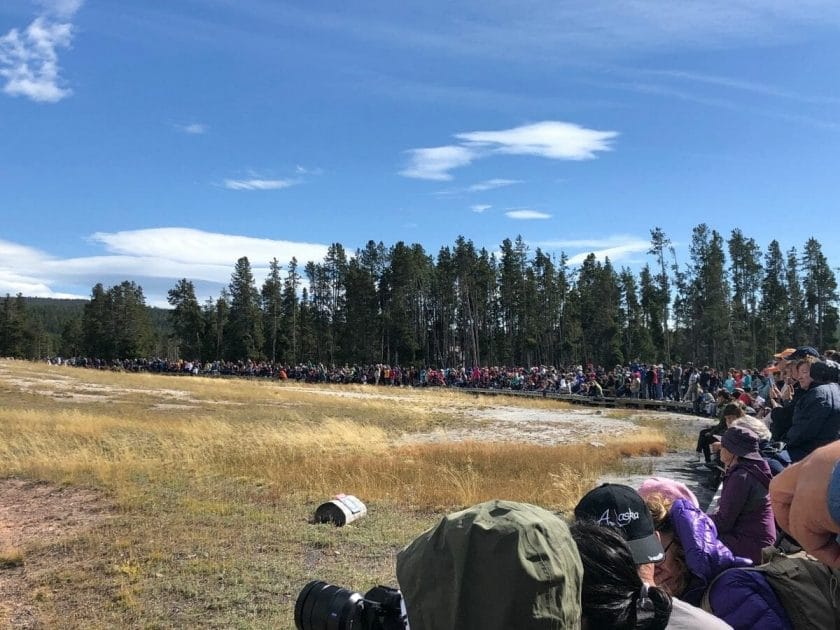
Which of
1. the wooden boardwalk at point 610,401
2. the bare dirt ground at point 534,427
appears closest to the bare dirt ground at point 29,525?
the bare dirt ground at point 534,427

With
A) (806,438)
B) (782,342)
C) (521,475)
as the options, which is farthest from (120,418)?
(782,342)

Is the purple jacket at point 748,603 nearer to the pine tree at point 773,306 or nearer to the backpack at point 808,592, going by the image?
the backpack at point 808,592

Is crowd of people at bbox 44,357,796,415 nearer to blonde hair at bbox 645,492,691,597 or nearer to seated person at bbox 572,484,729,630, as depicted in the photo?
blonde hair at bbox 645,492,691,597

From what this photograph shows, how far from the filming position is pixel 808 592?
2088 mm

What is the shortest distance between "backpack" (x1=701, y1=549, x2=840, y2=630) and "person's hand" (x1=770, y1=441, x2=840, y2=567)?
1.10ft

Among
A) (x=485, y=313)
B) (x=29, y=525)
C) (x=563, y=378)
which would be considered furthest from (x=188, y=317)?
(x=29, y=525)

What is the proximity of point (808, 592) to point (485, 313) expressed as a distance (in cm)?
9386

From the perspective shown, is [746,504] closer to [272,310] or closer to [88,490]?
[88,490]

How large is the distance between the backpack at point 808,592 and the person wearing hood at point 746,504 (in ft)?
7.41

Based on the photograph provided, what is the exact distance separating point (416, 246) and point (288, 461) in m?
84.0

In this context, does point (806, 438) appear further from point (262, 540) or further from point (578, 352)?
point (578, 352)

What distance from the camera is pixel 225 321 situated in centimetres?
10131

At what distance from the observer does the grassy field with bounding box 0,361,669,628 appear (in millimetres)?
6133

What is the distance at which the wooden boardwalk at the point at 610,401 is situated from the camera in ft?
103
